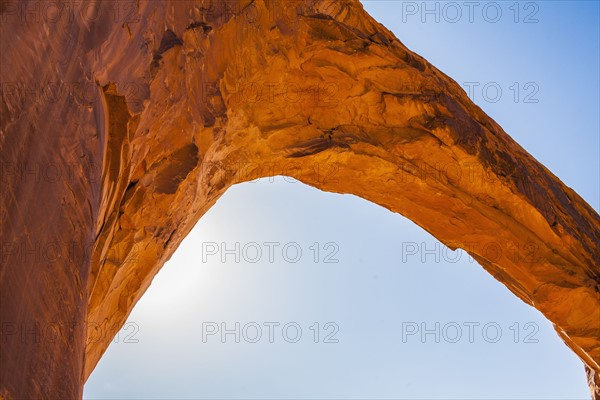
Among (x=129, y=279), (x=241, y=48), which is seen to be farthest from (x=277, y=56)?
(x=129, y=279)

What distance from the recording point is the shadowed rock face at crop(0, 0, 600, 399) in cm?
321

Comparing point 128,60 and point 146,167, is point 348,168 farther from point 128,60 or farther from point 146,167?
point 128,60

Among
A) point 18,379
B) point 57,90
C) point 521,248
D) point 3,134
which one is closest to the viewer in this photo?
point 18,379

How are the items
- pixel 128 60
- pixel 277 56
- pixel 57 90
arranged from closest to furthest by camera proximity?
pixel 57 90 < pixel 128 60 < pixel 277 56

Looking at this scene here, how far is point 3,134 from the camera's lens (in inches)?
119

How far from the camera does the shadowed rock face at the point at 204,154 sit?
321cm

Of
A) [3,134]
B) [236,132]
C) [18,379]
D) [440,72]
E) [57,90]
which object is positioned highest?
[440,72]

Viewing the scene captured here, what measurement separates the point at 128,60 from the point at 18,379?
2.60m

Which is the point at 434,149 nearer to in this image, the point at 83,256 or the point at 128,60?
the point at 128,60

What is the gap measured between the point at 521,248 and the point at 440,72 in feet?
10.1

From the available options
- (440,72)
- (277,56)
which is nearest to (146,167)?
(277,56)

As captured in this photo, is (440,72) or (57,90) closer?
(57,90)

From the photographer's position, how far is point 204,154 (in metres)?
7.27

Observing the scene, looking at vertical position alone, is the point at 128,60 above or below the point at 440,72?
below
